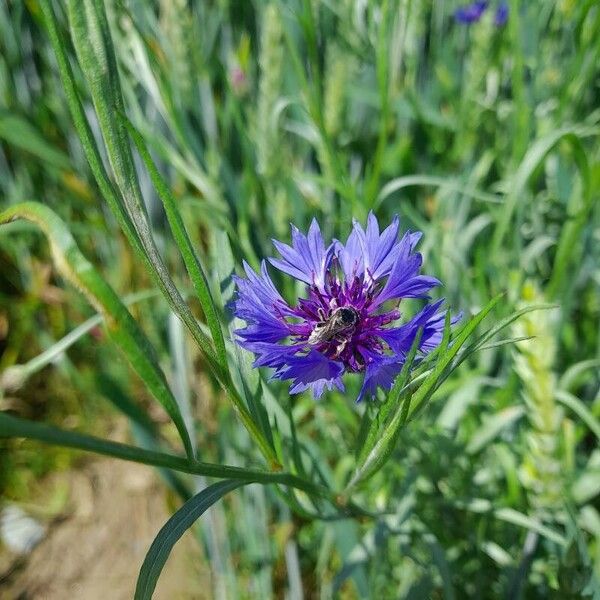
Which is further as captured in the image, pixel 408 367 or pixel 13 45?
pixel 13 45

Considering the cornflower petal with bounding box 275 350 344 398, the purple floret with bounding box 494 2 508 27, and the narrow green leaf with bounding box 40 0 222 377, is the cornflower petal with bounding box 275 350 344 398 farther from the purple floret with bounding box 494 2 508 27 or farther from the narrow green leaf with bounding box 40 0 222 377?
the purple floret with bounding box 494 2 508 27

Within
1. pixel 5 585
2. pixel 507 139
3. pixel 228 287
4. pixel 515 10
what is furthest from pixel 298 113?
pixel 5 585

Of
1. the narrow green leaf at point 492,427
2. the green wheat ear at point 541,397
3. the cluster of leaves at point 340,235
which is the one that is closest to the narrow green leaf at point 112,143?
the cluster of leaves at point 340,235

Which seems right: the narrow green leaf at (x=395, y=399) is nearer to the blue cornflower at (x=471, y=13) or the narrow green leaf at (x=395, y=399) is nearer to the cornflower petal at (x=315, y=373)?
the cornflower petal at (x=315, y=373)

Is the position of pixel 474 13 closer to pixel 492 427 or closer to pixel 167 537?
pixel 492 427

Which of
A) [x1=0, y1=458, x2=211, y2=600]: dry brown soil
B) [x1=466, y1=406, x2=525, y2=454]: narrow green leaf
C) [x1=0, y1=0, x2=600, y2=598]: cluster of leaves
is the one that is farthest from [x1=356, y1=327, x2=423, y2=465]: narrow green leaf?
Result: [x1=0, y1=458, x2=211, y2=600]: dry brown soil

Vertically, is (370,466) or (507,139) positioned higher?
(507,139)

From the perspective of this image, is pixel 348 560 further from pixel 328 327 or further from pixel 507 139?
pixel 507 139

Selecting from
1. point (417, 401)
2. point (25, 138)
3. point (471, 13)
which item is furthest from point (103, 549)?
point (471, 13)
